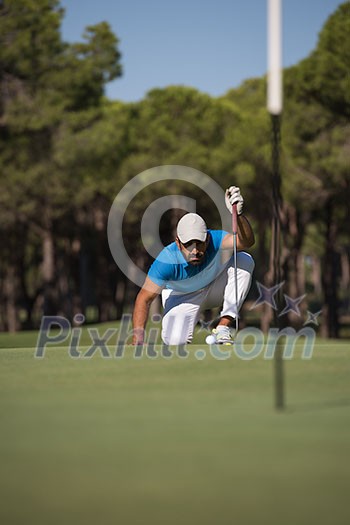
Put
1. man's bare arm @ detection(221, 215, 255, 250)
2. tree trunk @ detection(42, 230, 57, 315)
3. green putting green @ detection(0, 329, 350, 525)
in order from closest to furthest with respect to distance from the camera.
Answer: green putting green @ detection(0, 329, 350, 525) → man's bare arm @ detection(221, 215, 255, 250) → tree trunk @ detection(42, 230, 57, 315)

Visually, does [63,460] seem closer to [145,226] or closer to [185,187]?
[185,187]

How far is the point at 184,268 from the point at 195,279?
35 cm

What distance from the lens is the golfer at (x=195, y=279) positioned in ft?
28.1

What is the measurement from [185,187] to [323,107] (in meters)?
8.03

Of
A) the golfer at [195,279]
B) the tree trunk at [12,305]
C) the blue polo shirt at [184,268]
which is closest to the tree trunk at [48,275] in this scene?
the tree trunk at [12,305]

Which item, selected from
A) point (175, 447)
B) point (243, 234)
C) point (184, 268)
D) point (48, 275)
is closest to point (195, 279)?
point (184, 268)

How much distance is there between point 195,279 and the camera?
949 cm

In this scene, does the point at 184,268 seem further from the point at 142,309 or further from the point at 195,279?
the point at 142,309

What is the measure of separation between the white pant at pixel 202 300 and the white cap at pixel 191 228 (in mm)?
840

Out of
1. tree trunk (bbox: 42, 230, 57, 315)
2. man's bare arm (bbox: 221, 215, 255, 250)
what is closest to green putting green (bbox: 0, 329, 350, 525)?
man's bare arm (bbox: 221, 215, 255, 250)

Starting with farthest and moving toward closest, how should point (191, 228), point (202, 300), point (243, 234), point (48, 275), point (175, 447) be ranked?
point (48, 275)
point (202, 300)
point (243, 234)
point (191, 228)
point (175, 447)

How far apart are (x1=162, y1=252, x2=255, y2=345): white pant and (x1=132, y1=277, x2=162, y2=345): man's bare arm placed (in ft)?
2.44

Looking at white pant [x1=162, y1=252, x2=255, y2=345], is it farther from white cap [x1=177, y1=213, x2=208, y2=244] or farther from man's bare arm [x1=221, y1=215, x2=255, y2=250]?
white cap [x1=177, y1=213, x2=208, y2=244]

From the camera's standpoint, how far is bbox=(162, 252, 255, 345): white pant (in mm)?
9320
